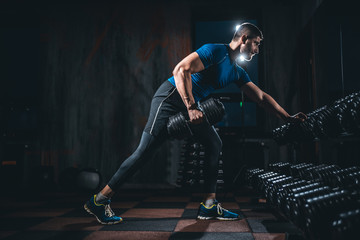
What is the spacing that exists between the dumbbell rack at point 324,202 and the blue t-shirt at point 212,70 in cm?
73

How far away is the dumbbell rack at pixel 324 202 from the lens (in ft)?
2.57

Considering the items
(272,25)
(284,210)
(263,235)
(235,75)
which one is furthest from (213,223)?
(272,25)

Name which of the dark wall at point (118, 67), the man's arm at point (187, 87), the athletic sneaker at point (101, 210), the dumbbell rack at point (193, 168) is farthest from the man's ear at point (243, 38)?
the dark wall at point (118, 67)

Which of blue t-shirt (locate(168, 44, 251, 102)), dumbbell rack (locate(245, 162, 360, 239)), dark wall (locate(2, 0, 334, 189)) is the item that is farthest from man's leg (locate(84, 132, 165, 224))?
dark wall (locate(2, 0, 334, 189))

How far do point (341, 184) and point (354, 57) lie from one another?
331cm

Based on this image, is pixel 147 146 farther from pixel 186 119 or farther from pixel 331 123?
pixel 331 123

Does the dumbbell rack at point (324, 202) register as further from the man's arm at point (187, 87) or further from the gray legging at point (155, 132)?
the gray legging at point (155, 132)

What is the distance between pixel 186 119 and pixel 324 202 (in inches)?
39.0

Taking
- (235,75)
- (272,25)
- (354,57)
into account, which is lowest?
(235,75)

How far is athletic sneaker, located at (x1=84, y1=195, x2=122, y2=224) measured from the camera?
74.7 inches

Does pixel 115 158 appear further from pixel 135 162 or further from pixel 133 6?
pixel 135 162

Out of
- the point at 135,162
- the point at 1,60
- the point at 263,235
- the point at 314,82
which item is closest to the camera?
the point at 263,235

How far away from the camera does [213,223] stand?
1951 millimetres

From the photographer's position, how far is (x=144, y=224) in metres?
1.97
